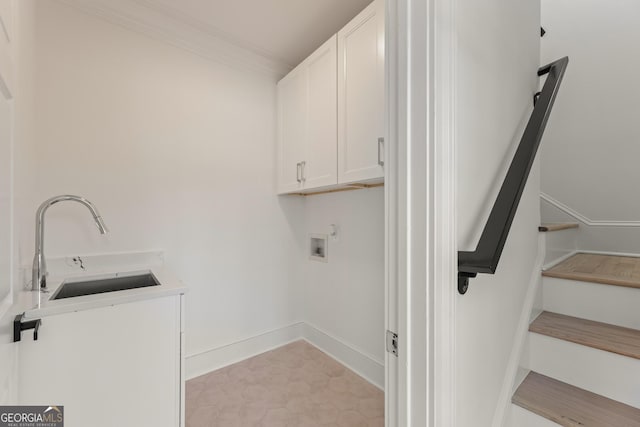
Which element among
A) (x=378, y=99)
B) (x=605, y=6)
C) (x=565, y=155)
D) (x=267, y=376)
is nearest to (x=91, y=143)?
(x=378, y=99)

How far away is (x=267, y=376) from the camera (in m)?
1.98

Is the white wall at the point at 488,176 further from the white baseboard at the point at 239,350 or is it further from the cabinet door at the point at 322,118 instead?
the white baseboard at the point at 239,350

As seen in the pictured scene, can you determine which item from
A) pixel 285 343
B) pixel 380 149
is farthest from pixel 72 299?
pixel 285 343

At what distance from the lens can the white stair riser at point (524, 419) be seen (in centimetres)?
94

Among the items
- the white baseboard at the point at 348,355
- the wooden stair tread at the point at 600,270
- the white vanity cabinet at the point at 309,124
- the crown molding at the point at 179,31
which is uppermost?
the crown molding at the point at 179,31

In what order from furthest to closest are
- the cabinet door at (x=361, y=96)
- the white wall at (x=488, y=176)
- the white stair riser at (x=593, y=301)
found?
the cabinet door at (x=361, y=96) < the white stair riser at (x=593, y=301) < the white wall at (x=488, y=176)

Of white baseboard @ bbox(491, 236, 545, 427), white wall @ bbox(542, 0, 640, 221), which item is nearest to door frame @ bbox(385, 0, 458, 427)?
white baseboard @ bbox(491, 236, 545, 427)

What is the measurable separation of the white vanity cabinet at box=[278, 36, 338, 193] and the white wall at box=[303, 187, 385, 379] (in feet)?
1.18

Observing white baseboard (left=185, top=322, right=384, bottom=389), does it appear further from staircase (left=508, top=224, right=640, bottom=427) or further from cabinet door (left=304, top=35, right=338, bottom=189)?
cabinet door (left=304, top=35, right=338, bottom=189)

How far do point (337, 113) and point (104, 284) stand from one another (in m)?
1.88

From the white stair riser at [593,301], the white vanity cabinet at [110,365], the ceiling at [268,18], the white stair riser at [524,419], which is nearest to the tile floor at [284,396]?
the white vanity cabinet at [110,365]

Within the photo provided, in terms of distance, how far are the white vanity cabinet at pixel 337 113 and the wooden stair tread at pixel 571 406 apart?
1.19 meters

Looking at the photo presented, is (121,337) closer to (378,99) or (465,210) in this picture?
(465,210)

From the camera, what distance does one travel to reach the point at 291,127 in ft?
7.56
